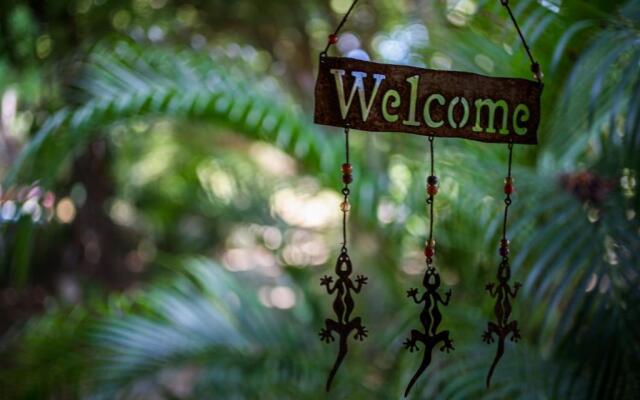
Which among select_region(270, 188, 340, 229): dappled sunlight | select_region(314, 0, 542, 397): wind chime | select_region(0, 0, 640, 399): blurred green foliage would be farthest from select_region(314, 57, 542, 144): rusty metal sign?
select_region(270, 188, 340, 229): dappled sunlight

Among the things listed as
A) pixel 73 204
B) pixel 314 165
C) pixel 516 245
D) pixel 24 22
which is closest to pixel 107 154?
pixel 73 204

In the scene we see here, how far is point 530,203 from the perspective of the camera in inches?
36.2

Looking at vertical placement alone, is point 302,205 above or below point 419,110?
below

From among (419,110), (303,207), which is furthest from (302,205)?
(419,110)

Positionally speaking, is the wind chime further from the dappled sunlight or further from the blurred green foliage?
the dappled sunlight

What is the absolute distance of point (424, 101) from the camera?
58 centimetres

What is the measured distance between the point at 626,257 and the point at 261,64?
162cm

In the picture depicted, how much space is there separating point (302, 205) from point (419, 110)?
1.39 metres

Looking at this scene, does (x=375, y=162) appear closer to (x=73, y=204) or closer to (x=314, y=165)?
→ (x=314, y=165)

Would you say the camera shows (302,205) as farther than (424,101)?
Yes

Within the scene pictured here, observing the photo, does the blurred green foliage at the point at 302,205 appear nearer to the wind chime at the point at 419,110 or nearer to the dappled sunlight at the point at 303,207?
the dappled sunlight at the point at 303,207

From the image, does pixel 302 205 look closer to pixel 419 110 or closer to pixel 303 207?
pixel 303 207

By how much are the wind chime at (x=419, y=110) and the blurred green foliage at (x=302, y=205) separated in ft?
0.52

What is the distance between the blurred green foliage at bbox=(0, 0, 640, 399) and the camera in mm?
799
